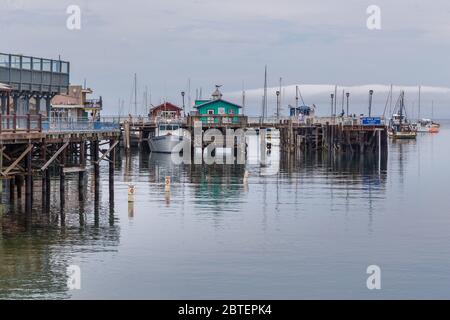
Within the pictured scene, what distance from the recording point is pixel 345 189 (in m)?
67.6

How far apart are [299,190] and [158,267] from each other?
31.5 m

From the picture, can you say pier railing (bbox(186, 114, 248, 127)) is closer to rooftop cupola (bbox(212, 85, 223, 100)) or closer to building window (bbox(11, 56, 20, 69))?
rooftop cupola (bbox(212, 85, 223, 100))

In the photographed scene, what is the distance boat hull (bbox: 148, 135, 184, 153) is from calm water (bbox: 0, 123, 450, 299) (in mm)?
43797

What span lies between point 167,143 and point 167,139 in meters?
0.49

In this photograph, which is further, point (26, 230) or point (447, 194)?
point (447, 194)

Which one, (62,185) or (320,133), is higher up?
(320,133)

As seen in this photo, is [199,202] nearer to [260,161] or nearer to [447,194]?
[447,194]

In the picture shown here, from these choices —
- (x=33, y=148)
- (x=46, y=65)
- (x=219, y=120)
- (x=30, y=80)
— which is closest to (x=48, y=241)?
(x=33, y=148)

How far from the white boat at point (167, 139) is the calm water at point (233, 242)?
144 feet

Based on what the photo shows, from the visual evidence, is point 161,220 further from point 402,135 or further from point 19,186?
point 402,135

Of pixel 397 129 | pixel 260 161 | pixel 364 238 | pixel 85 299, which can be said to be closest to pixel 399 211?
pixel 364 238

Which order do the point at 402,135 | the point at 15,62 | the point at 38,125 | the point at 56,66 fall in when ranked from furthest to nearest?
the point at 402,135 < the point at 56,66 < the point at 15,62 < the point at 38,125

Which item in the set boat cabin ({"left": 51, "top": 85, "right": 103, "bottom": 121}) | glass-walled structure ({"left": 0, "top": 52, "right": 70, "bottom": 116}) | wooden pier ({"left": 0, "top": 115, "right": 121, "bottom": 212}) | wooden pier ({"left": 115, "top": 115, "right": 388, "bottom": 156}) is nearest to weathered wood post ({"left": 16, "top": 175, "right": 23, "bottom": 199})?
→ wooden pier ({"left": 0, "top": 115, "right": 121, "bottom": 212})

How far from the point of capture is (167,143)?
115 meters
